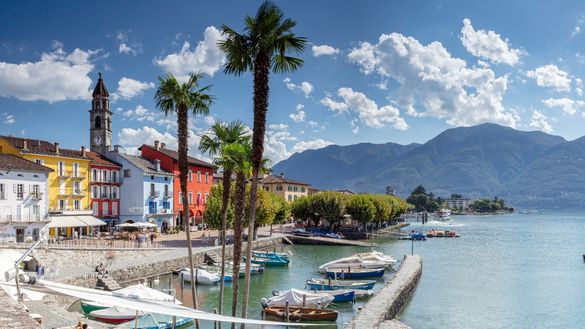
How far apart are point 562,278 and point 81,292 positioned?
53.8 meters

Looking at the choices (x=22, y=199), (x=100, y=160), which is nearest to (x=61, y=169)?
(x=100, y=160)

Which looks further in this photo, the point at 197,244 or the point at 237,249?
the point at 197,244

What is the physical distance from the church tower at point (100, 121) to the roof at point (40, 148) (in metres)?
14.4

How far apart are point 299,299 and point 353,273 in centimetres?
1739

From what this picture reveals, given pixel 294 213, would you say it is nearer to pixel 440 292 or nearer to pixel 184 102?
pixel 440 292

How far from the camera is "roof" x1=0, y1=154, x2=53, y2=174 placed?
2190 inches

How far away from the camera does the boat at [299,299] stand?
34.8 metres

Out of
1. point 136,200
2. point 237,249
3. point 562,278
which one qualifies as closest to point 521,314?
point 562,278

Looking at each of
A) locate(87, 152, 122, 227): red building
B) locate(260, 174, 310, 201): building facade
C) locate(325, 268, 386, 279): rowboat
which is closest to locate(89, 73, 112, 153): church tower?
locate(87, 152, 122, 227): red building

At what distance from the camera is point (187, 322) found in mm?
31844

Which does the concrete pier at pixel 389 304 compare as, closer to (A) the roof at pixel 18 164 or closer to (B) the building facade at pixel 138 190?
(A) the roof at pixel 18 164

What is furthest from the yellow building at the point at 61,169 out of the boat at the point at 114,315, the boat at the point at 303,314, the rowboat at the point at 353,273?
the boat at the point at 303,314

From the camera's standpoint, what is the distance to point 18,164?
57.1 metres

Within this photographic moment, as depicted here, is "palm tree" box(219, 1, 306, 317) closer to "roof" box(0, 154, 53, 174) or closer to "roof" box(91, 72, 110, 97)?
"roof" box(0, 154, 53, 174)
